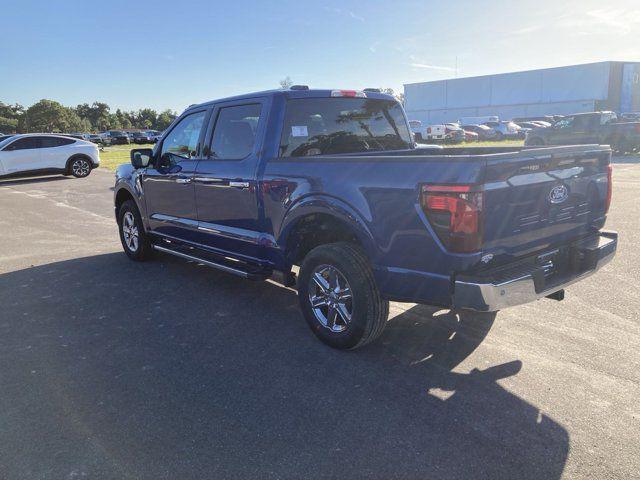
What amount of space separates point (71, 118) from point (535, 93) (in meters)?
73.3

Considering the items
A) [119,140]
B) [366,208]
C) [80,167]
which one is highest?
[366,208]

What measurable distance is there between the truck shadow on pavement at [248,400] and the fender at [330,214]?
87 centimetres

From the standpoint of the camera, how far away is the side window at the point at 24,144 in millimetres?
17094

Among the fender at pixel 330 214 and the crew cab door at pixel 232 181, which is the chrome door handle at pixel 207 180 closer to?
the crew cab door at pixel 232 181

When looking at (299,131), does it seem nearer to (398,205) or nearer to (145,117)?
(398,205)

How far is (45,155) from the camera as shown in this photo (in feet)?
58.0

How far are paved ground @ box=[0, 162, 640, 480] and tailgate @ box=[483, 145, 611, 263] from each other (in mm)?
900

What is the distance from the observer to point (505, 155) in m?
2.97

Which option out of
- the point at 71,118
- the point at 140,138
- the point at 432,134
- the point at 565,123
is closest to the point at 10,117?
the point at 71,118

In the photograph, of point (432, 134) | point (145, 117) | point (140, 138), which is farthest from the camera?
point (145, 117)

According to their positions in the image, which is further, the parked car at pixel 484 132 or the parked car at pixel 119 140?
the parked car at pixel 119 140

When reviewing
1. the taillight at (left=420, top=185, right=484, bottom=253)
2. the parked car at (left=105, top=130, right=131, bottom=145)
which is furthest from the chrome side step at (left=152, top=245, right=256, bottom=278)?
the parked car at (left=105, top=130, right=131, bottom=145)

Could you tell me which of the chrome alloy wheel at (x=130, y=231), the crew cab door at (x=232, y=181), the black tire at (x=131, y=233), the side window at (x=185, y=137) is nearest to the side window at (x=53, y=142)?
the black tire at (x=131, y=233)

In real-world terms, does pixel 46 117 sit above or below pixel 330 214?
above
